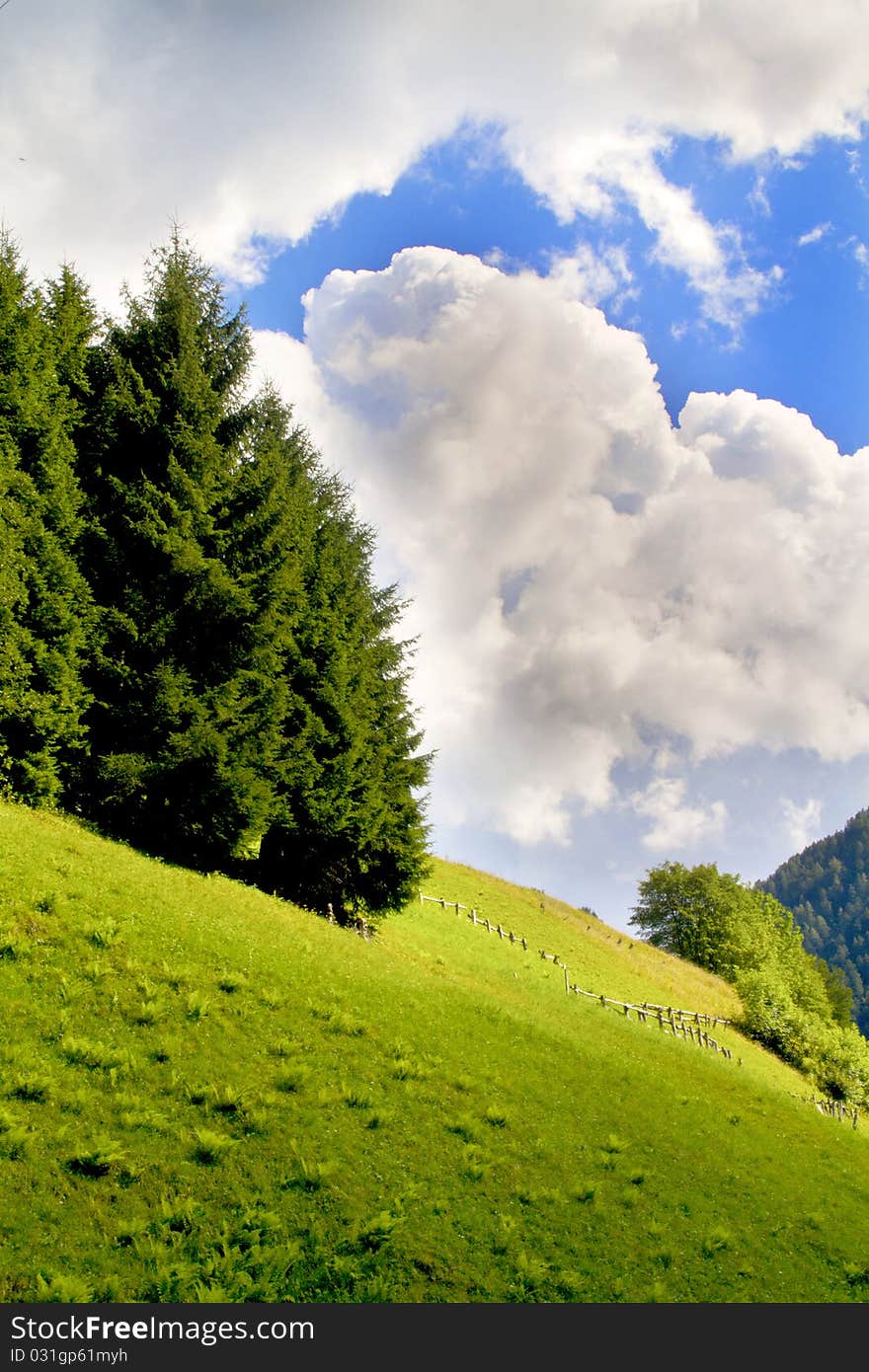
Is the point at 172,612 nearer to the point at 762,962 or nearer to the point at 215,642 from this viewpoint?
the point at 215,642

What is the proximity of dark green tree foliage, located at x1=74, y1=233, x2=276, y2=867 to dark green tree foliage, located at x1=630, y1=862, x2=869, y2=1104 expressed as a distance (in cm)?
4575

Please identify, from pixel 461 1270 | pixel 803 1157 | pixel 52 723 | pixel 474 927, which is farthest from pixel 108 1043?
pixel 474 927

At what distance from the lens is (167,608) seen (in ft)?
76.1

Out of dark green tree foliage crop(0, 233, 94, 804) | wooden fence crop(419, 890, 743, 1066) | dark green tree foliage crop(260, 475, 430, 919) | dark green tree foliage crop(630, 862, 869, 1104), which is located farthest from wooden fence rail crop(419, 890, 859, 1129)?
dark green tree foliage crop(0, 233, 94, 804)

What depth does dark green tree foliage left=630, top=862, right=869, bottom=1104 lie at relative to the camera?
50844 millimetres

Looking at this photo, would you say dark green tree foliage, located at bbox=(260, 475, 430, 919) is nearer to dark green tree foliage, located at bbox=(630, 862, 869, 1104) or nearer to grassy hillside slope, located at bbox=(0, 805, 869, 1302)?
grassy hillside slope, located at bbox=(0, 805, 869, 1302)

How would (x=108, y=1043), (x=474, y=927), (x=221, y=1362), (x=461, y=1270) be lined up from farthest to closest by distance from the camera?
(x=474, y=927), (x=108, y=1043), (x=461, y=1270), (x=221, y=1362)

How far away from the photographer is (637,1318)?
9609mm

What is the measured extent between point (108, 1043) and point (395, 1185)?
5.44 metres

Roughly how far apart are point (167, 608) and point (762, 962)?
230 feet

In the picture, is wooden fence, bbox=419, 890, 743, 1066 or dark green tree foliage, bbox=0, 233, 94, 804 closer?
dark green tree foliage, bbox=0, 233, 94, 804

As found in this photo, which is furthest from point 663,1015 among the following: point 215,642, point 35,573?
point 35,573

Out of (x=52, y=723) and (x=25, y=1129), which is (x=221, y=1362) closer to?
(x=25, y=1129)

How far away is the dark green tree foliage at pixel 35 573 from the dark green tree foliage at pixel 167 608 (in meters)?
0.97
